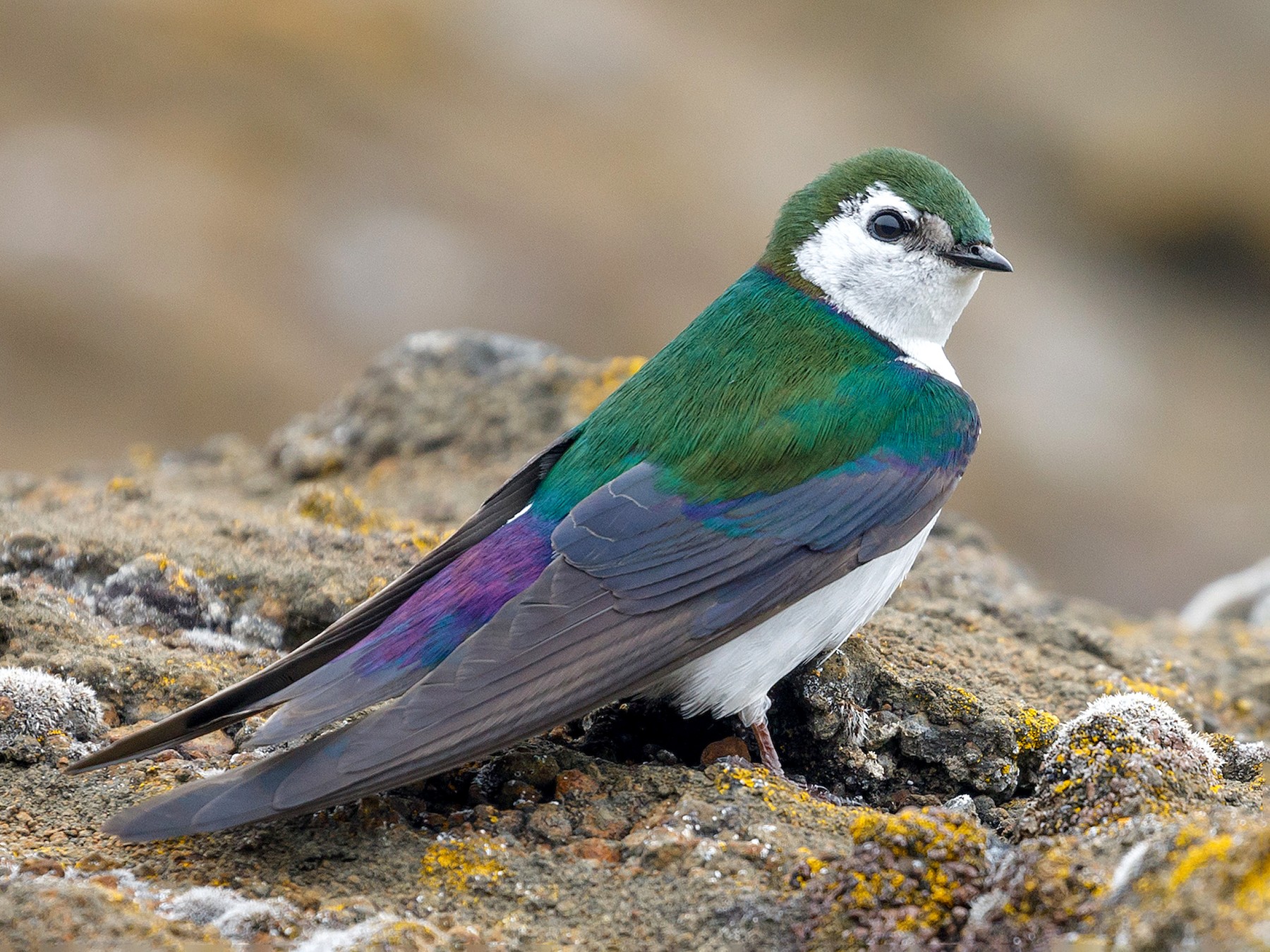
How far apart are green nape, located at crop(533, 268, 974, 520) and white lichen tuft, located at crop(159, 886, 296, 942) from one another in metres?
1.52

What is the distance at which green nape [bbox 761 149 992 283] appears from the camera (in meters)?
4.97

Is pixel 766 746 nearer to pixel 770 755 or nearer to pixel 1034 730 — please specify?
pixel 770 755

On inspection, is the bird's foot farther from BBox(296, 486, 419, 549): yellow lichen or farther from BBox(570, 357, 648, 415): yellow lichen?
BBox(570, 357, 648, 415): yellow lichen

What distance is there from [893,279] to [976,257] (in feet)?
0.99

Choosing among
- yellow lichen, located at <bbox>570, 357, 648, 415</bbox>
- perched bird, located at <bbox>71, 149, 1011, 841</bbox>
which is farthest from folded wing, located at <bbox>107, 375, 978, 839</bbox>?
yellow lichen, located at <bbox>570, 357, 648, 415</bbox>

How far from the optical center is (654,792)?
3832mm

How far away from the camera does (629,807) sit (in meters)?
3.78

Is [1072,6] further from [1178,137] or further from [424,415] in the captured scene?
[424,415]

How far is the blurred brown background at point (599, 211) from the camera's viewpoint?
15.5 metres

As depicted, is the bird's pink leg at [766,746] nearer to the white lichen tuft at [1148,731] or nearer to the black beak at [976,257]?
the white lichen tuft at [1148,731]

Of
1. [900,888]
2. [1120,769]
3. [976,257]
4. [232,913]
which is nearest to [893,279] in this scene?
[976,257]

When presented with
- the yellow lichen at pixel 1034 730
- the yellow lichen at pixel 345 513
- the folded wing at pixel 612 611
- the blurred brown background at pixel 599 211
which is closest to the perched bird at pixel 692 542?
the folded wing at pixel 612 611

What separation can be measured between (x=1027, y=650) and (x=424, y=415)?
3371 mm

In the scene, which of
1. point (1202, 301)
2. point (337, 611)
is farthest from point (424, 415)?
point (1202, 301)
